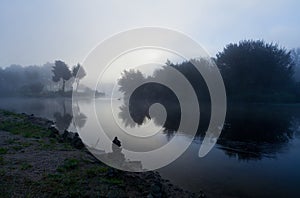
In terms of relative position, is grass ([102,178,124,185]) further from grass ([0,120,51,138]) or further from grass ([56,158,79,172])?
grass ([0,120,51,138])

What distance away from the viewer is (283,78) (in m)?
32.2

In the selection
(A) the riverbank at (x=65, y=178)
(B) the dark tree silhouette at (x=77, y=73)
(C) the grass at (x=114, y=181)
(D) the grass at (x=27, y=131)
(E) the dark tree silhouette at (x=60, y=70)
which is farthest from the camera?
(E) the dark tree silhouette at (x=60, y=70)

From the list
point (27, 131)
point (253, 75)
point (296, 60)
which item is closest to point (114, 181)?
point (27, 131)

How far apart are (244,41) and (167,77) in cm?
1250

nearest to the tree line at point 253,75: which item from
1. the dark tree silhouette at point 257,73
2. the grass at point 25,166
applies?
the dark tree silhouette at point 257,73

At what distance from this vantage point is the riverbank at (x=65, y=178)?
4.31 meters

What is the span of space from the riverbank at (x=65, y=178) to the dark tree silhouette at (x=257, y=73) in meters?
28.9

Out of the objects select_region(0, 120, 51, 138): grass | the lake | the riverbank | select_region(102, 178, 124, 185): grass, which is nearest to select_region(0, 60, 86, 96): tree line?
select_region(0, 120, 51, 138): grass

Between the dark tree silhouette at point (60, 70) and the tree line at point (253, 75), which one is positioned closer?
the tree line at point (253, 75)

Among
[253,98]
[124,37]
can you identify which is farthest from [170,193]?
[253,98]

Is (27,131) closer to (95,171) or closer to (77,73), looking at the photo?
(95,171)

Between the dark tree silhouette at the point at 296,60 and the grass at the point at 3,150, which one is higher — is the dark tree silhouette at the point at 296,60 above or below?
above

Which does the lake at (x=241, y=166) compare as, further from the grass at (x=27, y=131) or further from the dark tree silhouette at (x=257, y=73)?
the dark tree silhouette at (x=257, y=73)

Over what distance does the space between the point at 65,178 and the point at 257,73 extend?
103 feet
